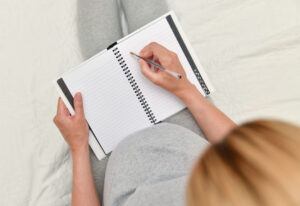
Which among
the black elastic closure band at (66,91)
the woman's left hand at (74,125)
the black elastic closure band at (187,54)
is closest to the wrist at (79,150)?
the woman's left hand at (74,125)

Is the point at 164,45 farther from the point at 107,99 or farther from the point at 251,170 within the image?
the point at 251,170

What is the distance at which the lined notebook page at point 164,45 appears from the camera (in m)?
0.75

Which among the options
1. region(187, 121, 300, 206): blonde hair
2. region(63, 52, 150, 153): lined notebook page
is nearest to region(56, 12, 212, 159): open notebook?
region(63, 52, 150, 153): lined notebook page

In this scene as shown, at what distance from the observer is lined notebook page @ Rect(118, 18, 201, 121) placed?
746mm

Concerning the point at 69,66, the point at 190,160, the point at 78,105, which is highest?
the point at 69,66

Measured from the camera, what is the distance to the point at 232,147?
323mm

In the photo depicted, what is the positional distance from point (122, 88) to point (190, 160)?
264mm

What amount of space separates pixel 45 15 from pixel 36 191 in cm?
48

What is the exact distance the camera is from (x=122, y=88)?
745 mm

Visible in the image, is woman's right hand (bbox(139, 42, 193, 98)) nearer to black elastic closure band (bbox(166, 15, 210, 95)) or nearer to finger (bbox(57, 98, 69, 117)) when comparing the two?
black elastic closure band (bbox(166, 15, 210, 95))

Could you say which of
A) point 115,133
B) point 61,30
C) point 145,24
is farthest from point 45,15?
point 115,133

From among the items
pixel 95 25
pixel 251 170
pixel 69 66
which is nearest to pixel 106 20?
pixel 95 25

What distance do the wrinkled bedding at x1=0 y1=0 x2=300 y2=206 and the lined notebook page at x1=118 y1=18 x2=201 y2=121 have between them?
10 cm

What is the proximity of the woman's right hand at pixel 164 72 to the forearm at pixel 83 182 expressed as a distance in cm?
25
